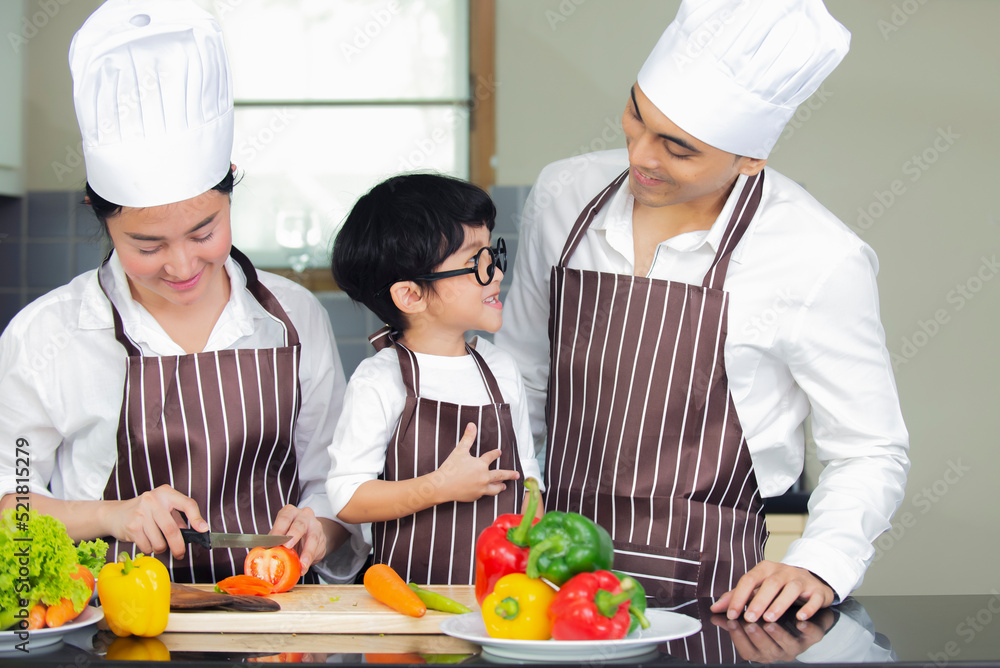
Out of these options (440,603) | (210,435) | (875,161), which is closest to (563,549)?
(440,603)

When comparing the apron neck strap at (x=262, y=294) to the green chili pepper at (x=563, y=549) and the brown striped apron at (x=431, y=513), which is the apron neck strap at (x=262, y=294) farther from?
the green chili pepper at (x=563, y=549)

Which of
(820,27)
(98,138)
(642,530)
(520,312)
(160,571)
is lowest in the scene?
(642,530)

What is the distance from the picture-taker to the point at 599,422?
4.57ft

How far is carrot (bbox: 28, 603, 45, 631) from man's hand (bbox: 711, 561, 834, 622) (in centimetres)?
74

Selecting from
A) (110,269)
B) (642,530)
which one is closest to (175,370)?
(110,269)

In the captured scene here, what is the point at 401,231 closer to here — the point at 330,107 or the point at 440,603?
the point at 440,603

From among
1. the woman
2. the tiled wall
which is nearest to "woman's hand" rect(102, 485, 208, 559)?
the woman

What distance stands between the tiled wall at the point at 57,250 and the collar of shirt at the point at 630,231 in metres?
1.21

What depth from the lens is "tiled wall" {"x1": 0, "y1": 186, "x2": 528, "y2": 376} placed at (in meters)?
2.69

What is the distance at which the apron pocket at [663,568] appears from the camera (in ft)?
4.37

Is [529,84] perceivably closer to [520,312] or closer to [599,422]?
[520,312]

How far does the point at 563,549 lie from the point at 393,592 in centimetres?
25

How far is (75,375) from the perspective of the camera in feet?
4.34

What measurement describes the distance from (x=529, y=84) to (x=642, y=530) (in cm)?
165
